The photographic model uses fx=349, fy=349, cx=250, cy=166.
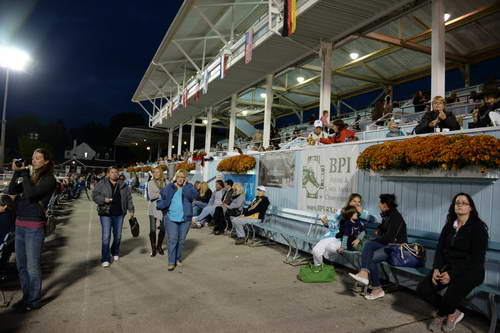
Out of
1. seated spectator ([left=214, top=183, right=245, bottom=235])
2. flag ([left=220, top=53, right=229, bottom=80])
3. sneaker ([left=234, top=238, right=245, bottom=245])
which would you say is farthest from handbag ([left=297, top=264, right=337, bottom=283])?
flag ([left=220, top=53, right=229, bottom=80])

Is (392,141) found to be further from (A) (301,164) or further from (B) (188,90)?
(B) (188,90)

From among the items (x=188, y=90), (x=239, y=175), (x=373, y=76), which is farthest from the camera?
(x=188, y=90)

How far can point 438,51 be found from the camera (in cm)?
867

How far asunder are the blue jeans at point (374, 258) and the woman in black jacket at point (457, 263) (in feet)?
2.58

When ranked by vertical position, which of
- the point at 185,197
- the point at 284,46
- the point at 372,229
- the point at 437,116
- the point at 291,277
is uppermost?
the point at 284,46

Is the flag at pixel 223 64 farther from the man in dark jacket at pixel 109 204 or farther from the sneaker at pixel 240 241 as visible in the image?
the man in dark jacket at pixel 109 204

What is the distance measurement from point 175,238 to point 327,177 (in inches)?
133

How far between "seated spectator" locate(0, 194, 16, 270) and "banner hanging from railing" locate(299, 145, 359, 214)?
552 cm

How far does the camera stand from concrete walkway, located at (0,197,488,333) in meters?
3.82

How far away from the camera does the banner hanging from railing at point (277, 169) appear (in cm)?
886

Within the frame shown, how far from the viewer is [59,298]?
4527mm

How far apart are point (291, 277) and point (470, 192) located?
2969 millimetres

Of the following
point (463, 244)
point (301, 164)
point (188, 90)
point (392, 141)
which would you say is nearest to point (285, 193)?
point (301, 164)

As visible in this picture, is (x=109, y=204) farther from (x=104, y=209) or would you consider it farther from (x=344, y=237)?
(x=344, y=237)
